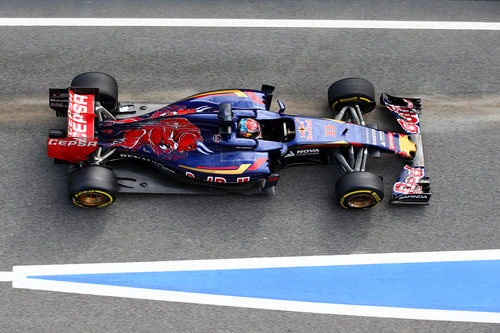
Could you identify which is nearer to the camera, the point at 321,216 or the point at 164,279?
the point at 164,279

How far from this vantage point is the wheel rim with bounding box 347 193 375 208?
26.4ft

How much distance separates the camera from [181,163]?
25.3 ft

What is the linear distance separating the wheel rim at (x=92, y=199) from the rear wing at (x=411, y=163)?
452 cm

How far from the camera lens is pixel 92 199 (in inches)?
311

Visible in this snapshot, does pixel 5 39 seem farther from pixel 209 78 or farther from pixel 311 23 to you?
pixel 311 23

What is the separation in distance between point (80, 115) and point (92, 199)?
129cm

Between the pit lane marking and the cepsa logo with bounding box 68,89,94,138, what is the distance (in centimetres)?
204

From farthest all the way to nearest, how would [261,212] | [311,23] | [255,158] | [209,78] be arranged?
1. [311,23]
2. [209,78]
3. [261,212]
4. [255,158]

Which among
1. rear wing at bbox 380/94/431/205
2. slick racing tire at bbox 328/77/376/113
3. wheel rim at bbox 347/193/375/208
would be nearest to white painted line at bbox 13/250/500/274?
wheel rim at bbox 347/193/375/208

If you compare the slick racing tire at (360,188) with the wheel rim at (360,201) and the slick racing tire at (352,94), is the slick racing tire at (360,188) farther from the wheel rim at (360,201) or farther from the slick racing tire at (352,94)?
the slick racing tire at (352,94)

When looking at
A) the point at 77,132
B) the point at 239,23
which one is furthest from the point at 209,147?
the point at 239,23

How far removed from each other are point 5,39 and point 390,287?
27.1ft

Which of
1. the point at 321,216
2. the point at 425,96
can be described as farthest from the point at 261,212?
the point at 425,96

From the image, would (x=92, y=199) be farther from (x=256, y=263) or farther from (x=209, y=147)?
(x=256, y=263)
